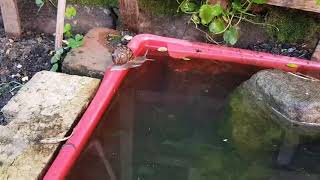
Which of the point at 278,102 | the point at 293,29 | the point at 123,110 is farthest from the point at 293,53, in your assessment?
the point at 123,110

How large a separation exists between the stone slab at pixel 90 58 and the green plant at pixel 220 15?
570 mm

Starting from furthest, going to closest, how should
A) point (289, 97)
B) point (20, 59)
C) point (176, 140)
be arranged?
point (20, 59) < point (289, 97) < point (176, 140)

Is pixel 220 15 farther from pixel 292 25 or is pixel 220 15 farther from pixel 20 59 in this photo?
pixel 20 59

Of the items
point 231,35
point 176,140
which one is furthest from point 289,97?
point 176,140

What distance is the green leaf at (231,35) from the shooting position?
9.10 feet

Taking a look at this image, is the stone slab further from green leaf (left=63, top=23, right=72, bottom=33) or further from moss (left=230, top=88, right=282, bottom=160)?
moss (left=230, top=88, right=282, bottom=160)

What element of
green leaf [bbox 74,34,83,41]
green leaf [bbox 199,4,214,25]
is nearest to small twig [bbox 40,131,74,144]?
green leaf [bbox 74,34,83,41]

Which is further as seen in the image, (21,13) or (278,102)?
(21,13)

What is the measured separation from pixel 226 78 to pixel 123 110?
669mm

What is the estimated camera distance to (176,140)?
2217mm

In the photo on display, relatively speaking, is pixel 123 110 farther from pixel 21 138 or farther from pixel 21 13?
pixel 21 13

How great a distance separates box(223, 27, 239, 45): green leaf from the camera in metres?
2.77

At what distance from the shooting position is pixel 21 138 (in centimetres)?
211

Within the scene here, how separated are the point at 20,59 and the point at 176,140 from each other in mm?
1199
